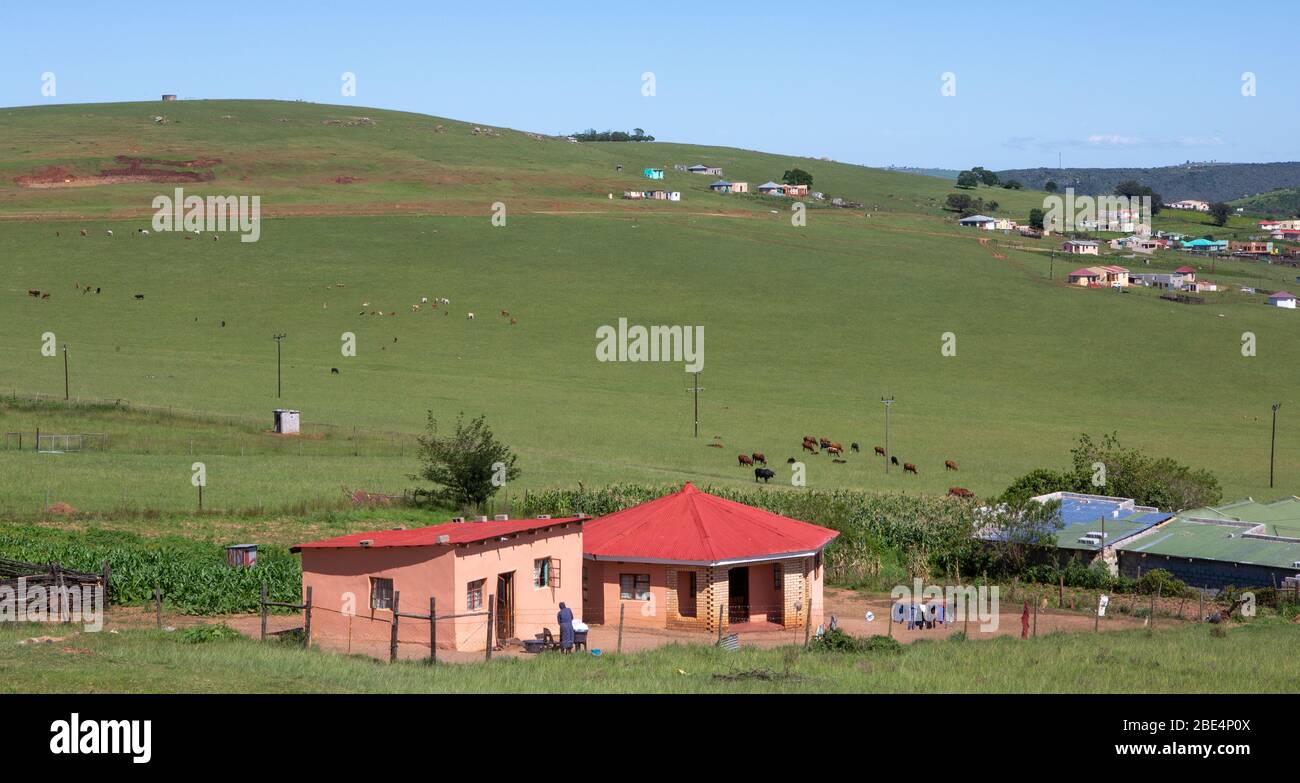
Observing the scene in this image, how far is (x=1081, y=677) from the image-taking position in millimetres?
22516

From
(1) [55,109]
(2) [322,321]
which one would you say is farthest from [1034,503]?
(1) [55,109]

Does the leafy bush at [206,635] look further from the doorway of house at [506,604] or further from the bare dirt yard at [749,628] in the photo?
the doorway of house at [506,604]

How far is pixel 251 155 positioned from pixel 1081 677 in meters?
154

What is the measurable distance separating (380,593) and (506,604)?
274 centimetres

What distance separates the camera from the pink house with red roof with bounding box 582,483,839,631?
33969 mm

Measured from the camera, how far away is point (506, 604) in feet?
101

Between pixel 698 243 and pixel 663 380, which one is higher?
pixel 698 243

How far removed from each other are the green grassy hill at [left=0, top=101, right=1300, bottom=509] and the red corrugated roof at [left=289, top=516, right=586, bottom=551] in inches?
744

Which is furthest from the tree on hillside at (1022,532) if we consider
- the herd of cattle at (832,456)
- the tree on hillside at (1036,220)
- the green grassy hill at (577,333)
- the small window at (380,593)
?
the tree on hillside at (1036,220)

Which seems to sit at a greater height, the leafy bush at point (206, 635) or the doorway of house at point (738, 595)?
the leafy bush at point (206, 635)

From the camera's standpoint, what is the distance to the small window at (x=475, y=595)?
96.1 feet

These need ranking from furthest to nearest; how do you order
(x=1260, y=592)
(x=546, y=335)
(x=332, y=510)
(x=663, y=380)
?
A: (x=546, y=335), (x=663, y=380), (x=332, y=510), (x=1260, y=592)

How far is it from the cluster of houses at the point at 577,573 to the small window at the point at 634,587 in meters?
0.02
